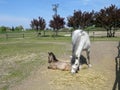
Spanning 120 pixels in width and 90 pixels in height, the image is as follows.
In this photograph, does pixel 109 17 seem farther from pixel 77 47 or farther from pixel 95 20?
pixel 77 47

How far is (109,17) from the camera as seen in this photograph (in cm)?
3566

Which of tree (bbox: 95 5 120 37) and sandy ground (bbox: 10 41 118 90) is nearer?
sandy ground (bbox: 10 41 118 90)

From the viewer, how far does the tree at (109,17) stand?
35.8m

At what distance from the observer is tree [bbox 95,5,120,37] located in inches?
1407

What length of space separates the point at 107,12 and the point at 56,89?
30.6m

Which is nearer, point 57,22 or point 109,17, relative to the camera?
point 109,17

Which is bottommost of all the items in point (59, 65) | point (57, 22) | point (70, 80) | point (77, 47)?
point (70, 80)

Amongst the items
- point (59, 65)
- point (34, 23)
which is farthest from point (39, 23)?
point (59, 65)

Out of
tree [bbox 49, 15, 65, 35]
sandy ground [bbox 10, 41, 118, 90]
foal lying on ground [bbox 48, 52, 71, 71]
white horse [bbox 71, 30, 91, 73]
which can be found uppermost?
tree [bbox 49, 15, 65, 35]

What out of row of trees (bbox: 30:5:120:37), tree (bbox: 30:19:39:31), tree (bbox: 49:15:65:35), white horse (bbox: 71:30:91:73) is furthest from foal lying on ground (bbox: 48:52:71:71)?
tree (bbox: 30:19:39:31)

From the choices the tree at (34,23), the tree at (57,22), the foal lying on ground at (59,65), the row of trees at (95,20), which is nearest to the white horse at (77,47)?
the foal lying on ground at (59,65)

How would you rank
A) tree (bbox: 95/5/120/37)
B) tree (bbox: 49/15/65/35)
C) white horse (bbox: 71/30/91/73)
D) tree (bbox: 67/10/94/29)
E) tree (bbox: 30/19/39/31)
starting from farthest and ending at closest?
1. tree (bbox: 30/19/39/31)
2. tree (bbox: 49/15/65/35)
3. tree (bbox: 67/10/94/29)
4. tree (bbox: 95/5/120/37)
5. white horse (bbox: 71/30/91/73)

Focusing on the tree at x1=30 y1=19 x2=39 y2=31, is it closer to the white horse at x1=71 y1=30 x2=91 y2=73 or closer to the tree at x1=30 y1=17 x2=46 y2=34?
the tree at x1=30 y1=17 x2=46 y2=34

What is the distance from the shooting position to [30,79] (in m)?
8.98
